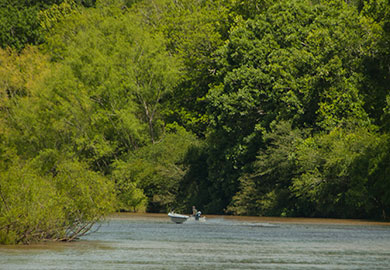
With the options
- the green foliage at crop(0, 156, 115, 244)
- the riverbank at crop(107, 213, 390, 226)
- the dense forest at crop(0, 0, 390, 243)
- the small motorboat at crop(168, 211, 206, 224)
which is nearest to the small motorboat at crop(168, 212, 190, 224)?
the small motorboat at crop(168, 211, 206, 224)

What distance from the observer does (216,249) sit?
3816 cm

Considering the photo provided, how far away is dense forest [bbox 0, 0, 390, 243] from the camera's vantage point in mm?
60344

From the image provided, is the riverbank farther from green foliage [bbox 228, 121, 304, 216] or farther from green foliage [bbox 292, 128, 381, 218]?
green foliage [bbox 228, 121, 304, 216]

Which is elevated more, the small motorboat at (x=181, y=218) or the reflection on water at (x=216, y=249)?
the reflection on water at (x=216, y=249)

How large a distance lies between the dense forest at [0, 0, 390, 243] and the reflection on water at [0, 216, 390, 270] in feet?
10.9

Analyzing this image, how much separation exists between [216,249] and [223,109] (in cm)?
2984

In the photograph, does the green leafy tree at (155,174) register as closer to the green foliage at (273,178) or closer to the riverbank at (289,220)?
the riverbank at (289,220)

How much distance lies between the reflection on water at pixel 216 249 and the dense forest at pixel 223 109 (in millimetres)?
3309

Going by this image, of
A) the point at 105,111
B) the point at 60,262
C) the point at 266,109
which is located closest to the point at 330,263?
the point at 60,262

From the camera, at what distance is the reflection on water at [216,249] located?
3125 centimetres

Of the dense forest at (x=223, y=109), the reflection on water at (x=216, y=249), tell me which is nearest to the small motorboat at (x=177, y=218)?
the dense forest at (x=223, y=109)

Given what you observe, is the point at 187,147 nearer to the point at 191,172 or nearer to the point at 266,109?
the point at 191,172

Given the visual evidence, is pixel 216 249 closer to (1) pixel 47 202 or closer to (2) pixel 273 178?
(1) pixel 47 202

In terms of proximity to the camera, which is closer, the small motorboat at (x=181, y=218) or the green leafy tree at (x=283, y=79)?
the small motorboat at (x=181, y=218)
